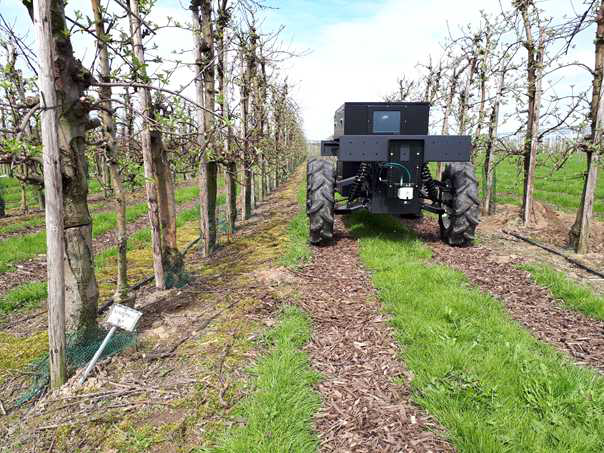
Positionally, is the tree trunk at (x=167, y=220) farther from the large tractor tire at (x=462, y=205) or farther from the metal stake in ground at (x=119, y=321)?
the large tractor tire at (x=462, y=205)

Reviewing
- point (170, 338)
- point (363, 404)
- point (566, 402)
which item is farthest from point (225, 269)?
point (566, 402)

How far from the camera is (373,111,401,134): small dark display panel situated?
756 centimetres

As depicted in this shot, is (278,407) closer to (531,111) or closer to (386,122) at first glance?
(386,122)

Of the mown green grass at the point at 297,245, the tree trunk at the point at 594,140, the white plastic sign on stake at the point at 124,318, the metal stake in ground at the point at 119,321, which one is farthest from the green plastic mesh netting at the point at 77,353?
the tree trunk at the point at 594,140

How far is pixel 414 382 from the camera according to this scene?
2.83 m

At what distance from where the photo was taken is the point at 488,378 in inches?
110

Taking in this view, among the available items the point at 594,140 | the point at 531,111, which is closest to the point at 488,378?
the point at 594,140

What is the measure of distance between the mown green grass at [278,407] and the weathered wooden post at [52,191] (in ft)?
4.82

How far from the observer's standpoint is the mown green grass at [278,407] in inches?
88.3

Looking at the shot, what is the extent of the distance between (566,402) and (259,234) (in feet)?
22.8

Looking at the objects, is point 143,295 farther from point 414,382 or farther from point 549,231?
point 549,231

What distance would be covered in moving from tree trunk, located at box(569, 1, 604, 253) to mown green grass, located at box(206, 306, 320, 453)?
19.8 ft

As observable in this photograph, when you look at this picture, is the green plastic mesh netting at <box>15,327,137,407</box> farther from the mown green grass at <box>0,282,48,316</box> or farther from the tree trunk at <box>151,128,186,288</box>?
the mown green grass at <box>0,282,48,316</box>

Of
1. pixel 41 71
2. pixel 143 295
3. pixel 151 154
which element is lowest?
pixel 143 295
